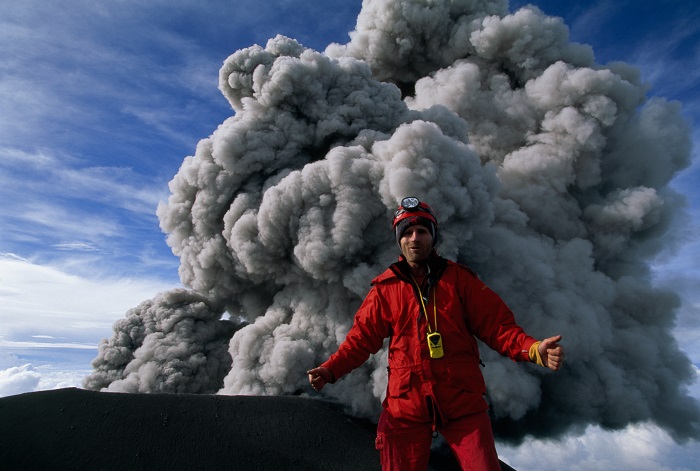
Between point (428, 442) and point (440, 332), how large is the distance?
91cm

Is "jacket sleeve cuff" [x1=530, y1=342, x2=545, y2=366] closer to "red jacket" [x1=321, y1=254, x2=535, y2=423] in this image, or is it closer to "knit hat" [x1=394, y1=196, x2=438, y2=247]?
"red jacket" [x1=321, y1=254, x2=535, y2=423]

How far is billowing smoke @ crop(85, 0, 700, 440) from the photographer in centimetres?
1449

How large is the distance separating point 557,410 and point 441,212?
7774mm

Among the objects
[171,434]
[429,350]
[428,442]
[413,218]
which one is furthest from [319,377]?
[171,434]

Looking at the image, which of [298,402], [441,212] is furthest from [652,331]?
[298,402]

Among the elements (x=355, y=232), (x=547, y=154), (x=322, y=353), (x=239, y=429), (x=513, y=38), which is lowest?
(x=239, y=429)

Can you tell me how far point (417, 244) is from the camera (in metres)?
4.39

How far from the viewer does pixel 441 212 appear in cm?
1407

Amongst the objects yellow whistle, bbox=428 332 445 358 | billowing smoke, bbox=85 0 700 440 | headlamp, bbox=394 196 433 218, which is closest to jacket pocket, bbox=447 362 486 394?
yellow whistle, bbox=428 332 445 358

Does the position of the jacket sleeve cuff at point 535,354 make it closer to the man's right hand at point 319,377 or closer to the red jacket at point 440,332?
the red jacket at point 440,332

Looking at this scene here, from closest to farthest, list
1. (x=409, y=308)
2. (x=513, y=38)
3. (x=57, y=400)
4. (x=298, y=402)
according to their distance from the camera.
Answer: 1. (x=409, y=308)
2. (x=57, y=400)
3. (x=298, y=402)
4. (x=513, y=38)

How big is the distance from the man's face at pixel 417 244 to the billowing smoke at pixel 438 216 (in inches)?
357

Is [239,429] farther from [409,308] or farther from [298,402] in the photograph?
[409,308]

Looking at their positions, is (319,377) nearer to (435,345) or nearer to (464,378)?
(435,345)
